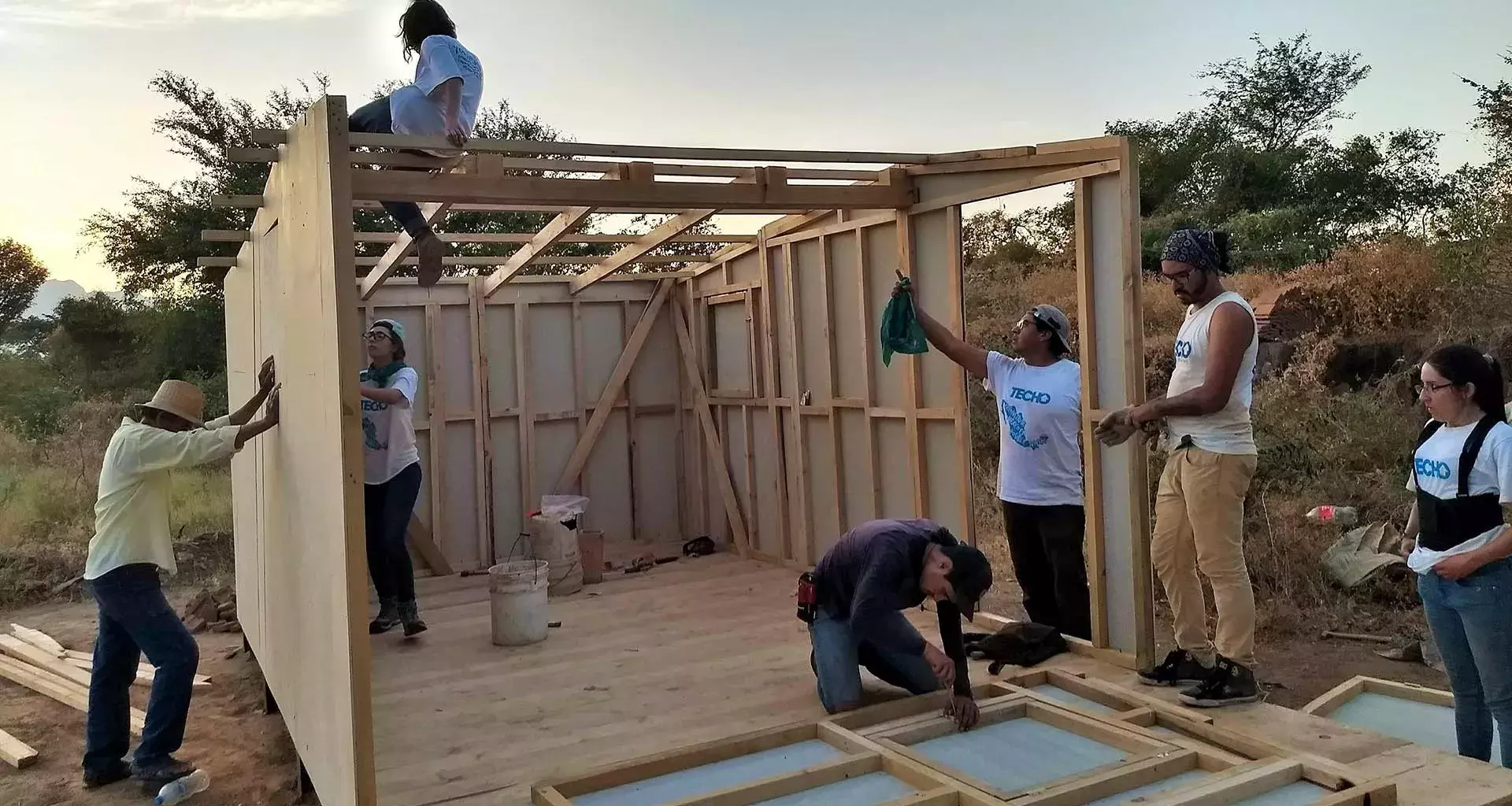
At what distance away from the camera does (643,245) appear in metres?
6.52

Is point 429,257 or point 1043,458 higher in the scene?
point 429,257

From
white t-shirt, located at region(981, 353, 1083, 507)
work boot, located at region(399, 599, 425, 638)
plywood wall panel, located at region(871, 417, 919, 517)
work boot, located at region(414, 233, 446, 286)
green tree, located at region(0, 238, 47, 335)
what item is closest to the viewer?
work boot, located at region(414, 233, 446, 286)

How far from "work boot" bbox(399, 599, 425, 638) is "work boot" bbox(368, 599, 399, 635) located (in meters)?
0.07

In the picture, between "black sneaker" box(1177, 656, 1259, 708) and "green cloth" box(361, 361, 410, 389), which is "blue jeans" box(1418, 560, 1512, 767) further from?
"green cloth" box(361, 361, 410, 389)

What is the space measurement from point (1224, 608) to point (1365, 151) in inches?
541

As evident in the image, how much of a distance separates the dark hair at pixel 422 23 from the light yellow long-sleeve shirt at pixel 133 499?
5.79 feet

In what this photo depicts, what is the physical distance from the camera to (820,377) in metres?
6.66

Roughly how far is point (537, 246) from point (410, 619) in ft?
7.46

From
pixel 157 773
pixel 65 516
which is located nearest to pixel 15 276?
pixel 65 516

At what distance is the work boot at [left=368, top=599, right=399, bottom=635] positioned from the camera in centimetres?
573

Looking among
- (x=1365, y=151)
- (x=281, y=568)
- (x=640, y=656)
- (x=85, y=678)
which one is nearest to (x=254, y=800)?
(x=281, y=568)

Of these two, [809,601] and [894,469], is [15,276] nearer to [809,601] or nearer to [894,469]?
[894,469]

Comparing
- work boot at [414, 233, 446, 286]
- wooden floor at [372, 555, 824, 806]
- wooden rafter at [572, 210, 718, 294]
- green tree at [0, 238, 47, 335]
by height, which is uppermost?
green tree at [0, 238, 47, 335]

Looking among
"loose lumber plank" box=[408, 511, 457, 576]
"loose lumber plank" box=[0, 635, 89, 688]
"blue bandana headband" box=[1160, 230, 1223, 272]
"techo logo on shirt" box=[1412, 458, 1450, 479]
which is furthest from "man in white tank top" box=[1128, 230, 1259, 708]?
"loose lumber plank" box=[0, 635, 89, 688]
